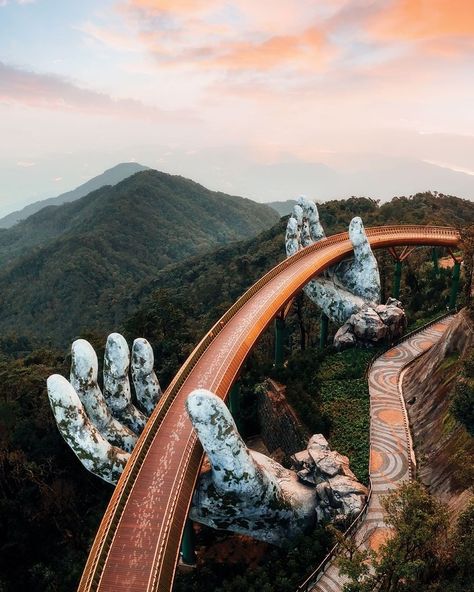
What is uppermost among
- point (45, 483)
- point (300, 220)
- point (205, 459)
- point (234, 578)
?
point (300, 220)

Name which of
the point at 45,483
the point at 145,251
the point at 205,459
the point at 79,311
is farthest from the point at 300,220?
the point at 145,251

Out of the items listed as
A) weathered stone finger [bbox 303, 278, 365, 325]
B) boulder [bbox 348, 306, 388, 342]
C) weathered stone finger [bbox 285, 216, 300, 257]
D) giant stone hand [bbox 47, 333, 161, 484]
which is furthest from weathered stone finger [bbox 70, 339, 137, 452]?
weathered stone finger [bbox 285, 216, 300, 257]

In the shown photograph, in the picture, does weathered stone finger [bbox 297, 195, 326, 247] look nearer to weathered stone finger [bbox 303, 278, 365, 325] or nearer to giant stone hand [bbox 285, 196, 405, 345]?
giant stone hand [bbox 285, 196, 405, 345]

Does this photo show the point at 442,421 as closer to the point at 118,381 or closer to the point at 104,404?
the point at 118,381

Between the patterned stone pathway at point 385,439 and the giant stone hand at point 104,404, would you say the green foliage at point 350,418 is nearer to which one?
the patterned stone pathway at point 385,439

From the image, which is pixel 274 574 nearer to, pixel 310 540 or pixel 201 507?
pixel 310 540

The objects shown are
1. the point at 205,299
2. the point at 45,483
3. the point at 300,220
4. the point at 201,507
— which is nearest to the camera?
the point at 201,507

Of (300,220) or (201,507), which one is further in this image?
(300,220)
